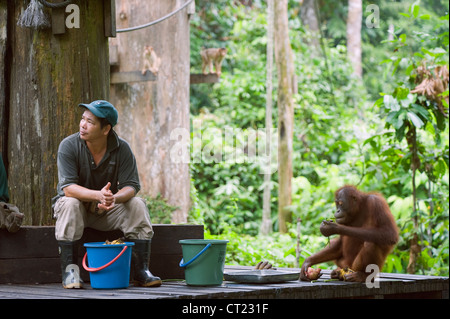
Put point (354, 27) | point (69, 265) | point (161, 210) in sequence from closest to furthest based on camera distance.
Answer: point (69, 265)
point (161, 210)
point (354, 27)

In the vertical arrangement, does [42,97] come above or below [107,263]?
above

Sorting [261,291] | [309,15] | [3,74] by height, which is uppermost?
[309,15]

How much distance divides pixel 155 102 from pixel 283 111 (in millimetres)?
2698

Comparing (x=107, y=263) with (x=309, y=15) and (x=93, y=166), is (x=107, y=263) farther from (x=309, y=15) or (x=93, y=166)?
(x=309, y=15)

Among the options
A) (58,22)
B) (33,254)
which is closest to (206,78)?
(58,22)

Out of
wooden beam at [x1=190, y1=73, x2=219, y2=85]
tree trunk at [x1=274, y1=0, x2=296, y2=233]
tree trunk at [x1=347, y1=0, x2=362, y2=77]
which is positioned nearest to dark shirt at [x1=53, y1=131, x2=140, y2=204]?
wooden beam at [x1=190, y1=73, x2=219, y2=85]

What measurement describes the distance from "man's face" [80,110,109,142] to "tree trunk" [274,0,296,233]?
211 inches

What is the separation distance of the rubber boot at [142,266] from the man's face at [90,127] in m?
0.60

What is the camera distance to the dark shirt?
3.89 metres

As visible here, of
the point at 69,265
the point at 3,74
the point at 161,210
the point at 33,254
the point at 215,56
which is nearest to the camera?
the point at 69,265

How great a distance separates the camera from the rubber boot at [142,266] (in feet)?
12.7

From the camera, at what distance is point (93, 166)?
3984 millimetres

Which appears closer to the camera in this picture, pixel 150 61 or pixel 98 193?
pixel 98 193

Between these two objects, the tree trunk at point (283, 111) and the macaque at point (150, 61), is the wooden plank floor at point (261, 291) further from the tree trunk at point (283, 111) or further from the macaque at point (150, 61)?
the tree trunk at point (283, 111)
